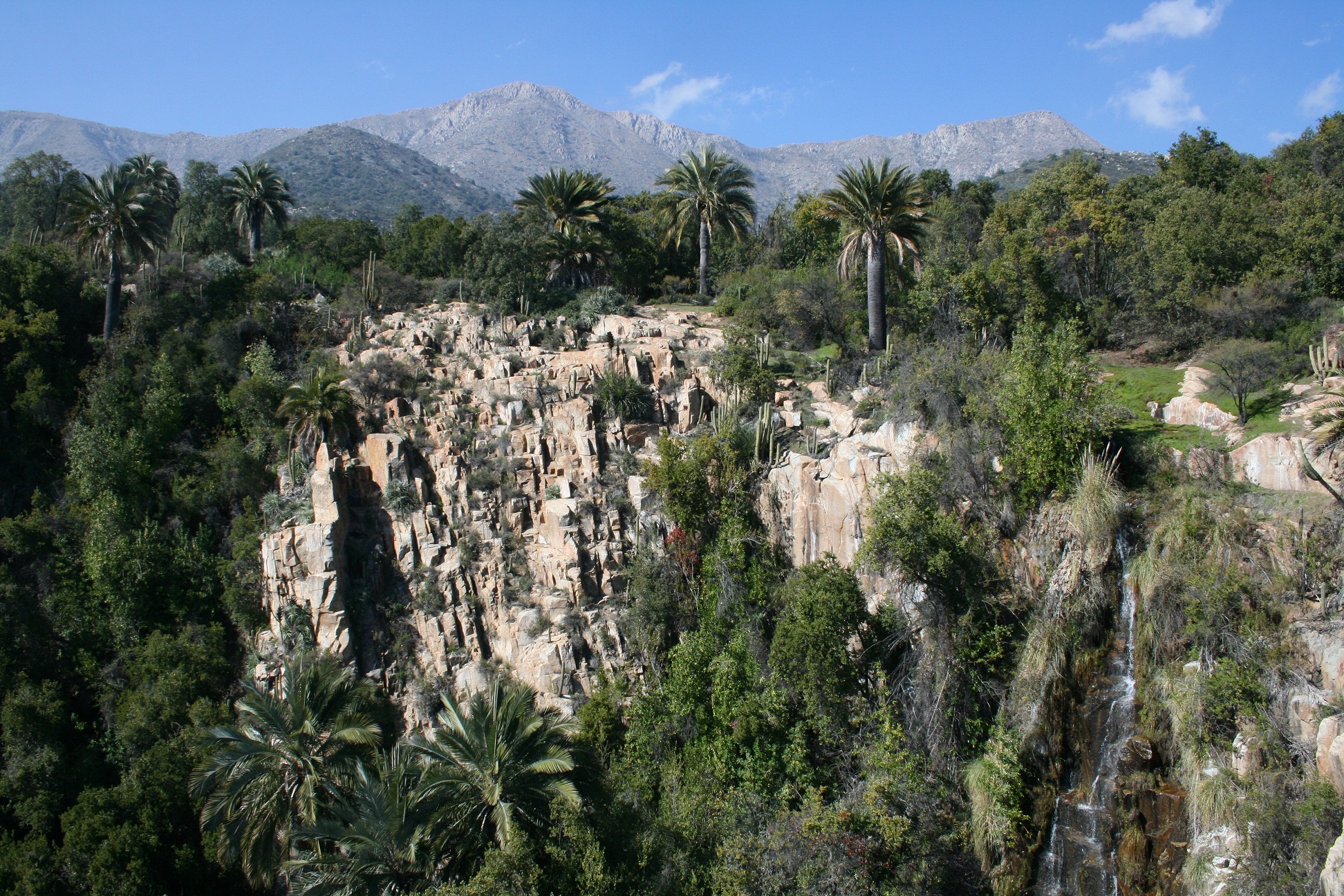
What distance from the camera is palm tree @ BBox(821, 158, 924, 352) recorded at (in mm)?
24953

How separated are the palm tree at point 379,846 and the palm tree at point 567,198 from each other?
23118mm

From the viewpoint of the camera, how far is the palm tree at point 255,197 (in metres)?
35.6

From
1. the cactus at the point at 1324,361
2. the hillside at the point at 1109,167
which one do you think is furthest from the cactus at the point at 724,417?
the hillside at the point at 1109,167

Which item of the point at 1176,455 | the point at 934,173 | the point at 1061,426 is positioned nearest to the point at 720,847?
the point at 1061,426

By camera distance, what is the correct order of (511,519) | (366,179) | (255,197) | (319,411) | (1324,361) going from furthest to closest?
(366,179), (255,197), (319,411), (511,519), (1324,361)

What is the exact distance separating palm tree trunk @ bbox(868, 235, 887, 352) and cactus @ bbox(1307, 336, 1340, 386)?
11177 mm

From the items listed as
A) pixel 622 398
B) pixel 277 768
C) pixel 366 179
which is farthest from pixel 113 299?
pixel 366 179

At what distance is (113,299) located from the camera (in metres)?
29.2

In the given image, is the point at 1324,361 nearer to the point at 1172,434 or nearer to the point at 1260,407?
the point at 1260,407

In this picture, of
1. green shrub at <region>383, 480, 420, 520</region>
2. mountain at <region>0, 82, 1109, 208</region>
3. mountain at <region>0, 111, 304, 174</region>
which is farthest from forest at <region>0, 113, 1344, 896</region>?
mountain at <region>0, 111, 304, 174</region>

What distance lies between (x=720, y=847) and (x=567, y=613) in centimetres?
818

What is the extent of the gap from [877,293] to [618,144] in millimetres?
136448

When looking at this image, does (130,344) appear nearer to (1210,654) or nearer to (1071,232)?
(1210,654)

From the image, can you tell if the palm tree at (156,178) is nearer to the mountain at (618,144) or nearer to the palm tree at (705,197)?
the palm tree at (705,197)
